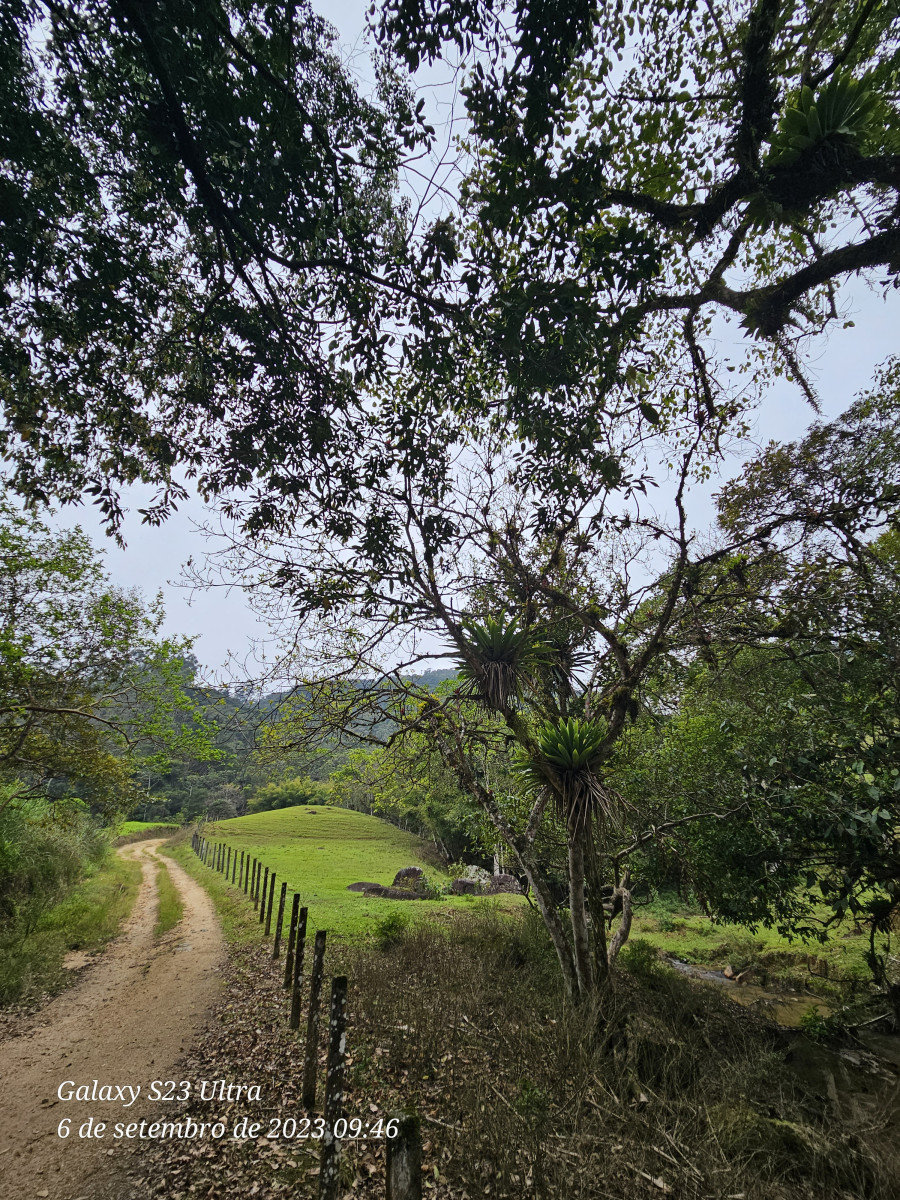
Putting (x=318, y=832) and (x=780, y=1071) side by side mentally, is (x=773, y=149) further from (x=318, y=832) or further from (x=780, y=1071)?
(x=318, y=832)

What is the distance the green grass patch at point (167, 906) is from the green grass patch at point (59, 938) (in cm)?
94

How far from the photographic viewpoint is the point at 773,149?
4.25 metres

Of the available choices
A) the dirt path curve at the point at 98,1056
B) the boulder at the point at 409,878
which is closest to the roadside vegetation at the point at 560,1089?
the dirt path curve at the point at 98,1056

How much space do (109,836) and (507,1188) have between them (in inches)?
963

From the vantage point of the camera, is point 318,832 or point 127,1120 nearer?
point 127,1120

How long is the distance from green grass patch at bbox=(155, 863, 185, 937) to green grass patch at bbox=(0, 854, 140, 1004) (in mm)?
935

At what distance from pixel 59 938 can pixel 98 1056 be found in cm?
591

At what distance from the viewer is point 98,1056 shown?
5.97 metres

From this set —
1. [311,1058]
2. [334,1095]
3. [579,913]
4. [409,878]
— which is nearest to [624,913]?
[579,913]

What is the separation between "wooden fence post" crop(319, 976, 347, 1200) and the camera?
2904 mm

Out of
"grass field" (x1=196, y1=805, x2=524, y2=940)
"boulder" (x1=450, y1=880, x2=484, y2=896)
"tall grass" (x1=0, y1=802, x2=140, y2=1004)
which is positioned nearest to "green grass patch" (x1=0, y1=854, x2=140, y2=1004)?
"tall grass" (x1=0, y1=802, x2=140, y2=1004)

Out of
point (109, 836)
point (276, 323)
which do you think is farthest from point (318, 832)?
point (276, 323)

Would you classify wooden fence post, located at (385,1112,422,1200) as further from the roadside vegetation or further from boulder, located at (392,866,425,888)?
boulder, located at (392,866,425,888)

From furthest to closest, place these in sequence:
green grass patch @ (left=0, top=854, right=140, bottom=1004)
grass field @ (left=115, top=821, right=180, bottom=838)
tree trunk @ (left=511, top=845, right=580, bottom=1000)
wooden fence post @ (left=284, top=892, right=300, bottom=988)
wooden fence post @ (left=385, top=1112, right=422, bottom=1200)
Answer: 1. grass field @ (left=115, top=821, right=180, bottom=838)
2. green grass patch @ (left=0, top=854, right=140, bottom=1004)
3. wooden fence post @ (left=284, top=892, right=300, bottom=988)
4. tree trunk @ (left=511, top=845, right=580, bottom=1000)
5. wooden fence post @ (left=385, top=1112, right=422, bottom=1200)
